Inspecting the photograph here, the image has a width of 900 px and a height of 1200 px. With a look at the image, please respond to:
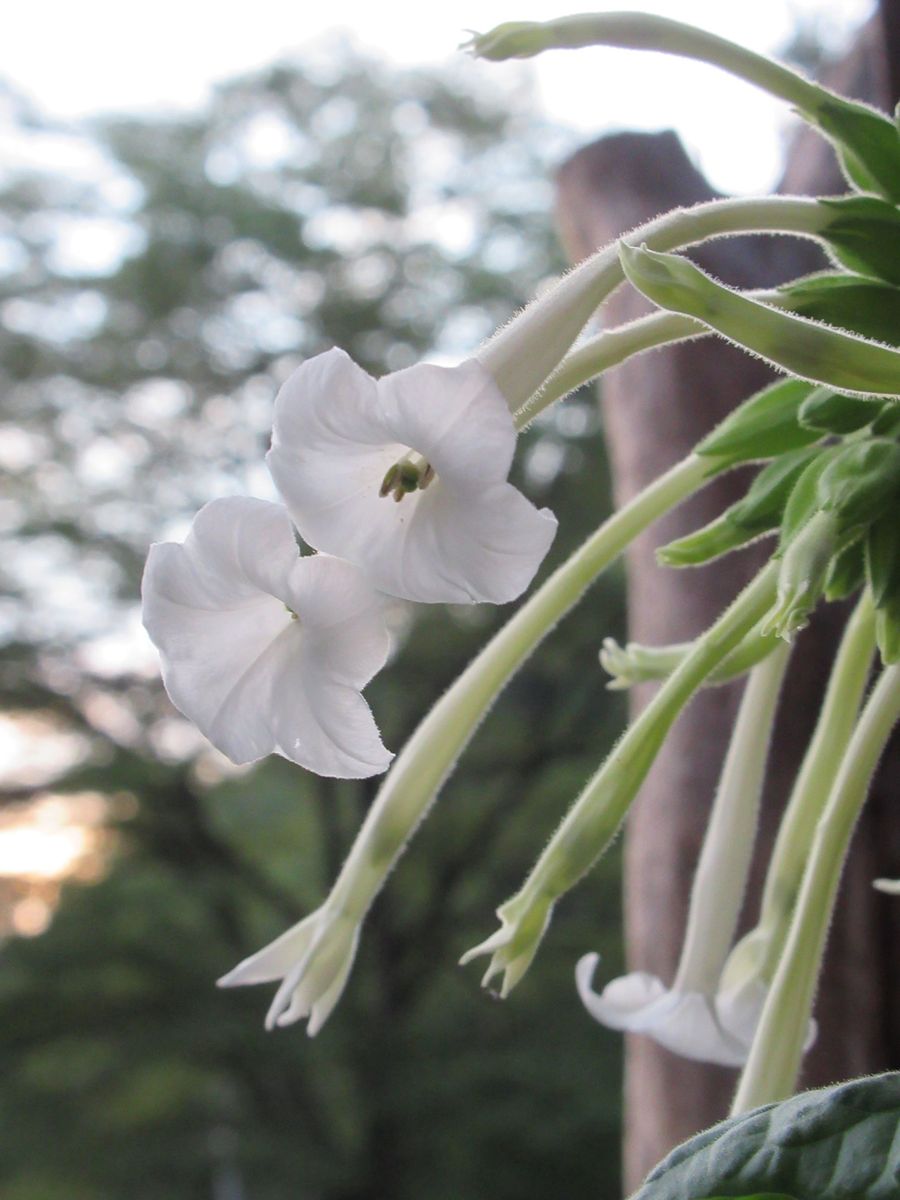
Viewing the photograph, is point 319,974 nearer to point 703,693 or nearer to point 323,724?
point 323,724

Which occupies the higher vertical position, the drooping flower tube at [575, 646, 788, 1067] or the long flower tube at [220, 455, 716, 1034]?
the long flower tube at [220, 455, 716, 1034]

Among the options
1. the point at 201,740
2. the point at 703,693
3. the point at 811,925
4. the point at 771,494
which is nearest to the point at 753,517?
the point at 771,494

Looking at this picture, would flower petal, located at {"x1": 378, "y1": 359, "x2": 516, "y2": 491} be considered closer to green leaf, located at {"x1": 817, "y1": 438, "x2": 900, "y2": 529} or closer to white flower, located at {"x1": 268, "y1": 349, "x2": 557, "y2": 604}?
white flower, located at {"x1": 268, "y1": 349, "x2": 557, "y2": 604}

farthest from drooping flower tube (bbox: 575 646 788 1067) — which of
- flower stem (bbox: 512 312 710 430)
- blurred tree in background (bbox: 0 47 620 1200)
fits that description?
blurred tree in background (bbox: 0 47 620 1200)

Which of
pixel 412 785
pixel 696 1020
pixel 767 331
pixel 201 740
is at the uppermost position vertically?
pixel 767 331

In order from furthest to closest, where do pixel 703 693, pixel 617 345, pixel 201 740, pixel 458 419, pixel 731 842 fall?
pixel 201 740 → pixel 703 693 → pixel 731 842 → pixel 617 345 → pixel 458 419

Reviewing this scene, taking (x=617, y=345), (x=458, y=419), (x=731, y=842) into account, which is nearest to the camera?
(x=458, y=419)
